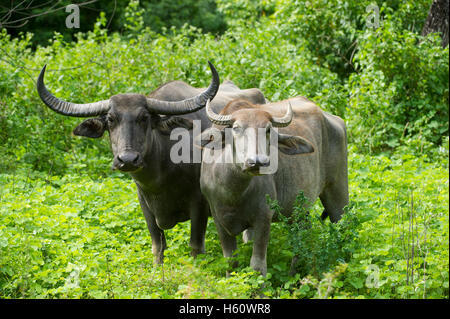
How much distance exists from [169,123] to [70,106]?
100 cm

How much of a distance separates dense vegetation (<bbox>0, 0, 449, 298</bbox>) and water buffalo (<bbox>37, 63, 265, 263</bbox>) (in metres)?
0.44

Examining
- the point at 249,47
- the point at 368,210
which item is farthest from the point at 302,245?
the point at 249,47

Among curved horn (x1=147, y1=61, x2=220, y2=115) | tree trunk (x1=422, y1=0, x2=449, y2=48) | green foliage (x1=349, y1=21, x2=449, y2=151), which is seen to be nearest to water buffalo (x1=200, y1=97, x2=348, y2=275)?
curved horn (x1=147, y1=61, x2=220, y2=115)

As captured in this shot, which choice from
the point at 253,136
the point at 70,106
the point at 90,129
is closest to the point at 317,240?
the point at 253,136

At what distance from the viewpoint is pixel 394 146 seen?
10062mm

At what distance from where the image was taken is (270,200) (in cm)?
523

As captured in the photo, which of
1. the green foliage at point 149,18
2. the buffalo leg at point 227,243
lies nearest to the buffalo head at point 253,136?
the buffalo leg at point 227,243

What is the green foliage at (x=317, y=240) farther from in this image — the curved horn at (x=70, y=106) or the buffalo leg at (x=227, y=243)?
the curved horn at (x=70, y=106)

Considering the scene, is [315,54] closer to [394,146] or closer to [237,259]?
[394,146]

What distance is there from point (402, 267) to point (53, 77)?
7.19m

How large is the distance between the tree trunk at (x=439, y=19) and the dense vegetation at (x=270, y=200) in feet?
1.84

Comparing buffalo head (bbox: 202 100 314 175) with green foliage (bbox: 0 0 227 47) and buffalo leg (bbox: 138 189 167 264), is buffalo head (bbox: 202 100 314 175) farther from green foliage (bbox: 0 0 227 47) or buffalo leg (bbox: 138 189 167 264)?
green foliage (bbox: 0 0 227 47)

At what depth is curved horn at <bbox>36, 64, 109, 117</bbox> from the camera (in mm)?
5963
